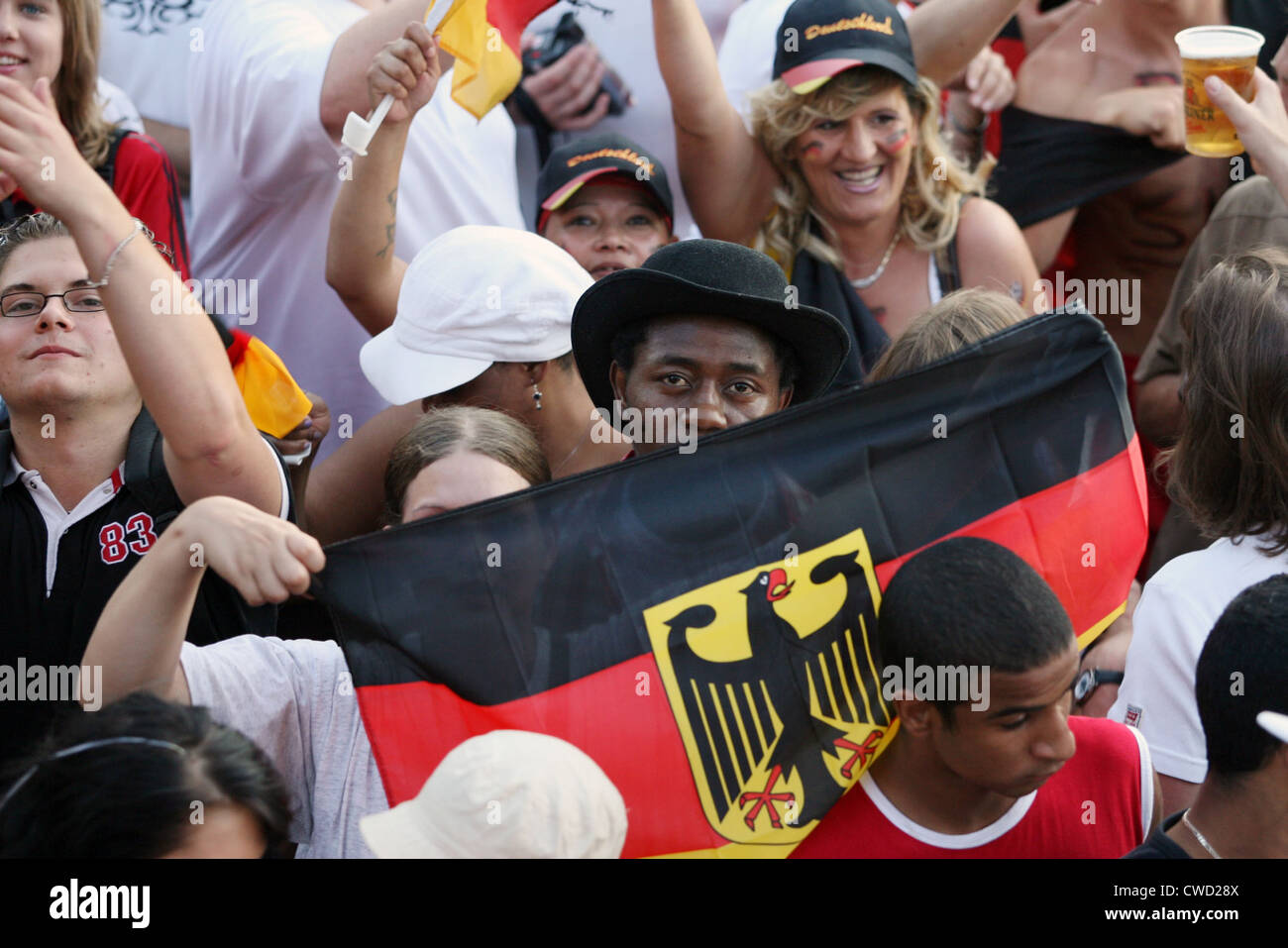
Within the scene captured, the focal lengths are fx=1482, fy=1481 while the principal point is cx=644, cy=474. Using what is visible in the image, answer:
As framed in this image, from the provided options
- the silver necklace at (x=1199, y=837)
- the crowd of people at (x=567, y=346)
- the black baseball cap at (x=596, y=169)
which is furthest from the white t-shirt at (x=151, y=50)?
the silver necklace at (x=1199, y=837)

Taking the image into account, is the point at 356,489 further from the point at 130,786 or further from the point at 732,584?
the point at 130,786

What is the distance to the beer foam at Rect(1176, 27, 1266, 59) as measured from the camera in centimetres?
346

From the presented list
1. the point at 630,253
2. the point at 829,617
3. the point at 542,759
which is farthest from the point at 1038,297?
the point at 542,759

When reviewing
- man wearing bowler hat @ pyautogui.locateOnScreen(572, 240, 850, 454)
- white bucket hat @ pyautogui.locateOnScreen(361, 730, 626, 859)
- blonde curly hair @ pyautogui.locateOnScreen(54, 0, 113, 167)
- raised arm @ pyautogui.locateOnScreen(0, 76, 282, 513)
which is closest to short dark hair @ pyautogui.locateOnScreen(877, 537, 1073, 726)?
white bucket hat @ pyautogui.locateOnScreen(361, 730, 626, 859)

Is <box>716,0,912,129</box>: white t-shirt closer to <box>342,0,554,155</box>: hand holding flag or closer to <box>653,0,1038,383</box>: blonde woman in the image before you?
<box>653,0,1038,383</box>: blonde woman

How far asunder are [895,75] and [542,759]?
2568 mm

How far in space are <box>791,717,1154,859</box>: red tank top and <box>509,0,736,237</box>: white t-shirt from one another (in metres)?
2.59

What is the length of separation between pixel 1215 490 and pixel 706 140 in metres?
1.87

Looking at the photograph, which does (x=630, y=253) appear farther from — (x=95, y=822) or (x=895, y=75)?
(x=95, y=822)

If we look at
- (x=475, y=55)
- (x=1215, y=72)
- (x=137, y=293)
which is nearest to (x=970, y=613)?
(x=137, y=293)

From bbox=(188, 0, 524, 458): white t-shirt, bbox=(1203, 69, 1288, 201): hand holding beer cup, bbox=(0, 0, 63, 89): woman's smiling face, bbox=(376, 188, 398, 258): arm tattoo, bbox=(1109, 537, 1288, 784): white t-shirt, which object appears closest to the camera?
bbox=(1109, 537, 1288, 784): white t-shirt

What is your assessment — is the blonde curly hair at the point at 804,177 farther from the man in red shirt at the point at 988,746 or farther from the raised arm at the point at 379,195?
the man in red shirt at the point at 988,746
